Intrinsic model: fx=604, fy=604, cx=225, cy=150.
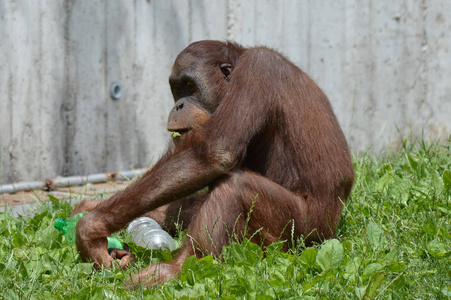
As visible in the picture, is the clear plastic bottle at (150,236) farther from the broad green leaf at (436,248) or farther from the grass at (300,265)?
the broad green leaf at (436,248)

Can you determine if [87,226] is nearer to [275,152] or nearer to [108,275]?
[108,275]

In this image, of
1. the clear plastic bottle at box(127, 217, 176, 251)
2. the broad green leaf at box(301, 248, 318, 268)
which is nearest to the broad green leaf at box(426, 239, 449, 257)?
the broad green leaf at box(301, 248, 318, 268)

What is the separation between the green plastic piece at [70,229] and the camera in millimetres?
3824

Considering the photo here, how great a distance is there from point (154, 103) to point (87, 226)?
3.54 meters

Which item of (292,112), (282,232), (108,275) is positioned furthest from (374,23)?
(108,275)

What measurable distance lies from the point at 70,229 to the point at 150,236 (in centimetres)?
54

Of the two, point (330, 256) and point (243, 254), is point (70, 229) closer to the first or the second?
point (243, 254)

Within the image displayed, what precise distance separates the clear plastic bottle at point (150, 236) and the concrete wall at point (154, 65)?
2279mm

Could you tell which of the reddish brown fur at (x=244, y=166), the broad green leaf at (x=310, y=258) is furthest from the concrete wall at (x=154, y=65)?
the broad green leaf at (x=310, y=258)

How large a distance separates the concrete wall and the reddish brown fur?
2579mm

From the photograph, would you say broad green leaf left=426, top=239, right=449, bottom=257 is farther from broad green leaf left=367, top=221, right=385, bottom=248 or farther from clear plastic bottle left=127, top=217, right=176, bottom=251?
clear plastic bottle left=127, top=217, right=176, bottom=251

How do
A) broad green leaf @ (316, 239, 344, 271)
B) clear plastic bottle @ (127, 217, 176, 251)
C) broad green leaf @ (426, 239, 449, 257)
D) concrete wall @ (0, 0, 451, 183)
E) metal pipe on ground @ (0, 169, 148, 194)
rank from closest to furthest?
broad green leaf @ (316, 239, 344, 271) → broad green leaf @ (426, 239, 449, 257) → clear plastic bottle @ (127, 217, 176, 251) → metal pipe on ground @ (0, 169, 148, 194) → concrete wall @ (0, 0, 451, 183)

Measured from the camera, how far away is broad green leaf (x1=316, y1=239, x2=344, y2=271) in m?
3.08

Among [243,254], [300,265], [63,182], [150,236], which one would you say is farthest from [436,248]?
[63,182]
